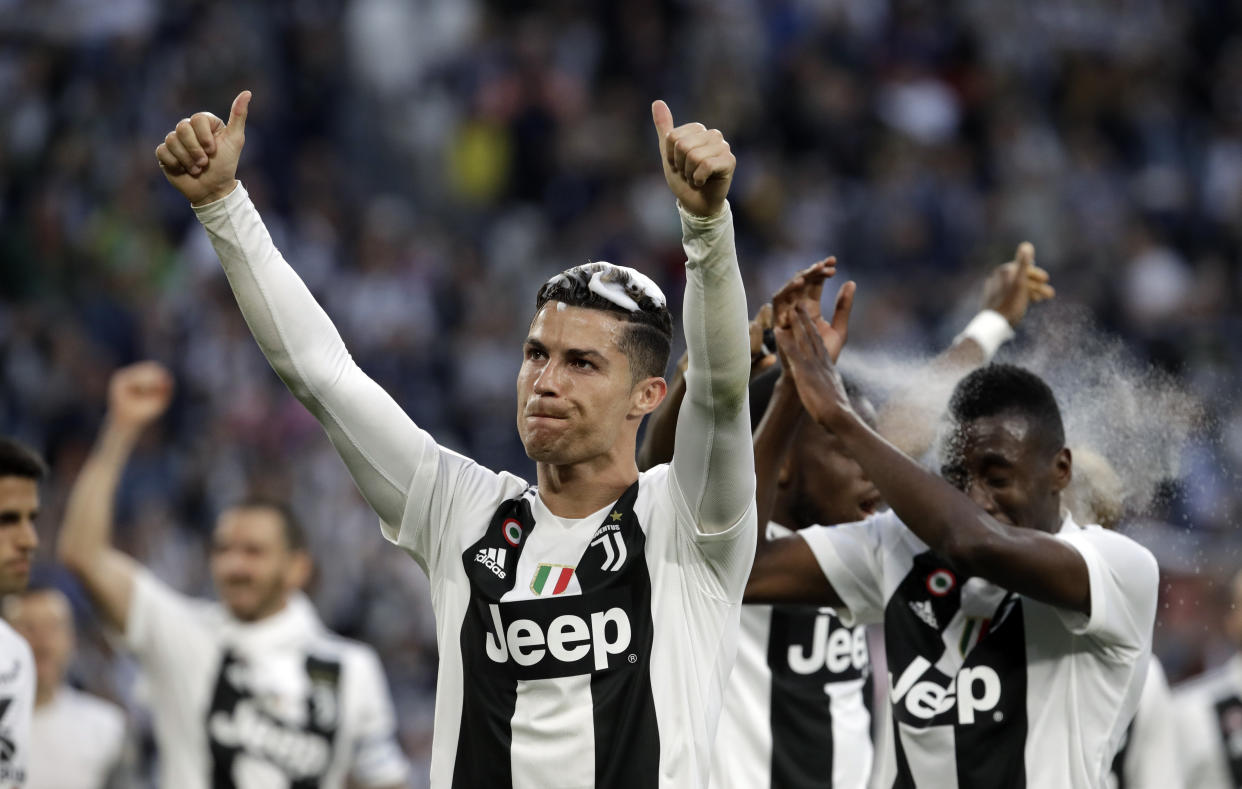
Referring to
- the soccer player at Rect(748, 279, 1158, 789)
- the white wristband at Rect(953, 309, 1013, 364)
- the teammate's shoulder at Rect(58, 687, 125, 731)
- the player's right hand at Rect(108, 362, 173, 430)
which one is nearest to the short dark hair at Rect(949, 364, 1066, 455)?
the soccer player at Rect(748, 279, 1158, 789)

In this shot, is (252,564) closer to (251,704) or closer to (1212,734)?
(251,704)

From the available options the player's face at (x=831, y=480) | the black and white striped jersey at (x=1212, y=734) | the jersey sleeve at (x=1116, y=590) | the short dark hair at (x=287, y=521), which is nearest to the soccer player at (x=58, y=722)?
the short dark hair at (x=287, y=521)

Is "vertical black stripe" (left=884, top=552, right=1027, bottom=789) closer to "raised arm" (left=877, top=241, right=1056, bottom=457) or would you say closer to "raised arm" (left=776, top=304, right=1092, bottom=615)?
"raised arm" (left=776, top=304, right=1092, bottom=615)

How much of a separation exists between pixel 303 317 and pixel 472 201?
1091 centimetres

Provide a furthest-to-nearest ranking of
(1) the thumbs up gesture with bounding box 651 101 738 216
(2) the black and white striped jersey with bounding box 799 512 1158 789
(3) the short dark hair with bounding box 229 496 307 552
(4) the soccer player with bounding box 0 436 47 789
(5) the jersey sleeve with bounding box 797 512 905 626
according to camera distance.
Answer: (3) the short dark hair with bounding box 229 496 307 552, (4) the soccer player with bounding box 0 436 47 789, (5) the jersey sleeve with bounding box 797 512 905 626, (2) the black and white striped jersey with bounding box 799 512 1158 789, (1) the thumbs up gesture with bounding box 651 101 738 216

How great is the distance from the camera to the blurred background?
11430 millimetres

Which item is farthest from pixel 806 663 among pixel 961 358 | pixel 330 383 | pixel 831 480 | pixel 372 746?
pixel 372 746

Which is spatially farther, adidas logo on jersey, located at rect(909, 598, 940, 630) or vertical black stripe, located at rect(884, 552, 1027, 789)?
adidas logo on jersey, located at rect(909, 598, 940, 630)

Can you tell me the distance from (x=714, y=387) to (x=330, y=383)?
83cm

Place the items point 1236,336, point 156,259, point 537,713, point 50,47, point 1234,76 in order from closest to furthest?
point 537,713 → point 1236,336 → point 156,259 → point 50,47 → point 1234,76

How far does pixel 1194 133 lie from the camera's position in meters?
14.3

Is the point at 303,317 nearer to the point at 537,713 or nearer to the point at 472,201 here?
the point at 537,713

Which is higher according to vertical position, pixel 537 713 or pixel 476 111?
pixel 476 111

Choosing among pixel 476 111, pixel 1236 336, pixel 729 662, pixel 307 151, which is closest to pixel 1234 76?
pixel 1236 336
